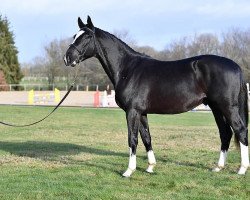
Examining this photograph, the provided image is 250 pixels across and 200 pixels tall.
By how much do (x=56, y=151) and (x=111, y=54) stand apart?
373 cm

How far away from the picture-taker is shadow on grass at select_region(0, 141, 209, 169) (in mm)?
8930

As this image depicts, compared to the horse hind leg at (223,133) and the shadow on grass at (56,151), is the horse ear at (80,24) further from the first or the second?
the horse hind leg at (223,133)

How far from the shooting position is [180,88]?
23.8 ft

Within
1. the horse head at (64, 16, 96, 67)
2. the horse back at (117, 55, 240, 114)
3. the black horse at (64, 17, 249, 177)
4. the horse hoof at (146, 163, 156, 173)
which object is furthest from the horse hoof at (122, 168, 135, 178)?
the horse head at (64, 16, 96, 67)

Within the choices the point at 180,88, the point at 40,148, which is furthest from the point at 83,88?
the point at 180,88

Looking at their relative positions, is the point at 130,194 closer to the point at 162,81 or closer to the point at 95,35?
the point at 162,81

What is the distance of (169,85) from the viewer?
24.0 ft

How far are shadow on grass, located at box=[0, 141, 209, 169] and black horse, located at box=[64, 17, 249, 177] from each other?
Answer: 4.88 feet

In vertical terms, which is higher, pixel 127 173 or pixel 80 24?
pixel 80 24

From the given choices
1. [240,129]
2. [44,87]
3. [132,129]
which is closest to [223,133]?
[240,129]

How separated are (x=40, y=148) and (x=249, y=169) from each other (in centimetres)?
541

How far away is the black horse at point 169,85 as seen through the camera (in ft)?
23.4

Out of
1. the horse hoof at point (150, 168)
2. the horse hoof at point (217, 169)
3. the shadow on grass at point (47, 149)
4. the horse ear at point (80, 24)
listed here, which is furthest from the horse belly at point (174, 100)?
the shadow on grass at point (47, 149)

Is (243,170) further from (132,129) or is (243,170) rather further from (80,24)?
(80,24)
